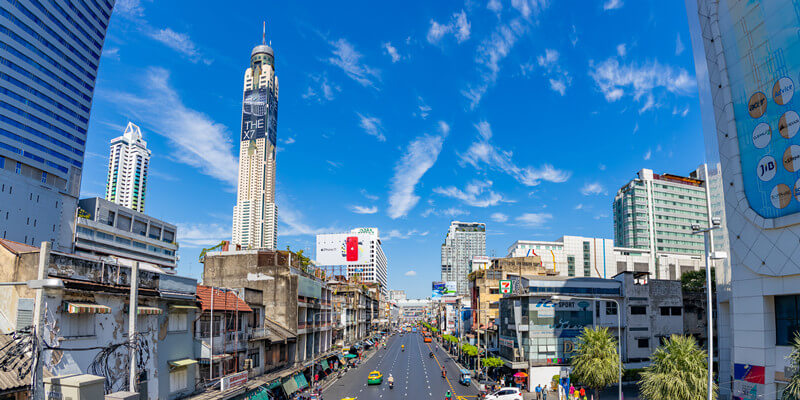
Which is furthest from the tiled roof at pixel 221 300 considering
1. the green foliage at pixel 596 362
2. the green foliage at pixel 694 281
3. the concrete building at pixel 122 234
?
the concrete building at pixel 122 234

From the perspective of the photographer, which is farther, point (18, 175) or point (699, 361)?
point (18, 175)

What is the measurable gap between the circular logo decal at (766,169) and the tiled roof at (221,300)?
3905 cm

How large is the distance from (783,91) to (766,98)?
4.86ft

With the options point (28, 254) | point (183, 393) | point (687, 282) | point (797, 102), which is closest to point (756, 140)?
point (797, 102)

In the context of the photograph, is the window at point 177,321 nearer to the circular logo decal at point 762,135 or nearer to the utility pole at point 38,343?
the utility pole at point 38,343

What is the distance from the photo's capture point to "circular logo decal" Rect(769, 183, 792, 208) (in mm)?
32844

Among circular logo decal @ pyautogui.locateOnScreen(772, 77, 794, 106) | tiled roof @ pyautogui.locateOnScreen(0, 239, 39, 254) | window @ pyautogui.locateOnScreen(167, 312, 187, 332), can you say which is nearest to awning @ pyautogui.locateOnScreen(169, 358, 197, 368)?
window @ pyautogui.locateOnScreen(167, 312, 187, 332)

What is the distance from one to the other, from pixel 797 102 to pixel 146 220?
156 meters

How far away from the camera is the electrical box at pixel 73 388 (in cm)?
1459

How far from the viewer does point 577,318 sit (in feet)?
187

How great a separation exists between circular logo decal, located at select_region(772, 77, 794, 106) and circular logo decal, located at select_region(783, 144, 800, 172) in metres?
3.24

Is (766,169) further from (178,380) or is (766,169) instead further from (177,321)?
(178,380)

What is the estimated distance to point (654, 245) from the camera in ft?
509

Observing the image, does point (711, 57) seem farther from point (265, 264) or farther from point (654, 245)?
point (654, 245)
